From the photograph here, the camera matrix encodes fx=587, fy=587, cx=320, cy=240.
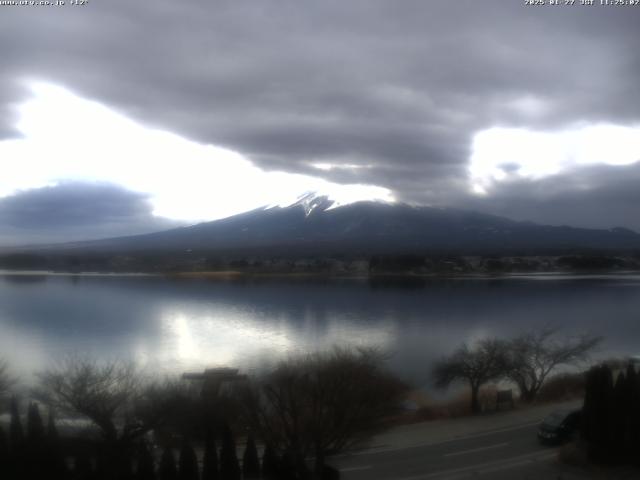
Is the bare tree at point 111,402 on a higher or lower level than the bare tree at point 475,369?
higher

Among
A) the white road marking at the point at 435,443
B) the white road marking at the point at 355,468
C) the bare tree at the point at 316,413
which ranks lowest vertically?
the white road marking at the point at 435,443

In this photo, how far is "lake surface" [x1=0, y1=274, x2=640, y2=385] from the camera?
11273 mm

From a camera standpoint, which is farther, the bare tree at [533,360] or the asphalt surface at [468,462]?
the bare tree at [533,360]

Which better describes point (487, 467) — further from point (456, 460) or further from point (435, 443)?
point (435, 443)

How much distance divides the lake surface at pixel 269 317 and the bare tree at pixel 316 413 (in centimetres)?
404

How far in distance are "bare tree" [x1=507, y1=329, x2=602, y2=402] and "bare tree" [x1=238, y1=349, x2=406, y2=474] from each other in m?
3.60

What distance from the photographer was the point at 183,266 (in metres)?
27.2

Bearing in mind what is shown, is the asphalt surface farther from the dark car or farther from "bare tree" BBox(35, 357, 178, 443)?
"bare tree" BBox(35, 357, 178, 443)

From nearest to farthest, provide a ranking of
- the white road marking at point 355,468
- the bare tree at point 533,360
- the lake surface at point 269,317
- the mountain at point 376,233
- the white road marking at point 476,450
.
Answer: the white road marking at point 355,468, the white road marking at point 476,450, the bare tree at point 533,360, the lake surface at point 269,317, the mountain at point 376,233

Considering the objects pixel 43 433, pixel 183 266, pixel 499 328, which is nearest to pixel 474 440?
pixel 43 433

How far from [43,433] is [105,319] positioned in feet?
34.8

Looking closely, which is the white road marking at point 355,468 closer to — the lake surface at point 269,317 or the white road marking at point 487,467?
the white road marking at point 487,467

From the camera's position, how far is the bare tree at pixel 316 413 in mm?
5082

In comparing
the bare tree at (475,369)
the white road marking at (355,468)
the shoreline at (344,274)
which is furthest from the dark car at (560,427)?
the shoreline at (344,274)
